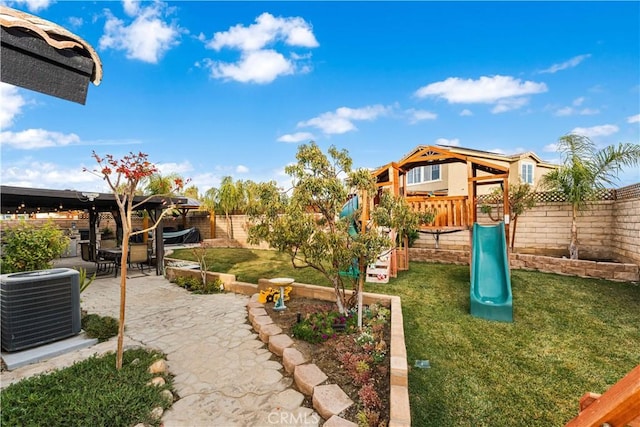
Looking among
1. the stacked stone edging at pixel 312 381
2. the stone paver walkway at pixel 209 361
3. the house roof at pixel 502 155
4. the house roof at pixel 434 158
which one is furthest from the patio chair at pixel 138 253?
the house roof at pixel 502 155

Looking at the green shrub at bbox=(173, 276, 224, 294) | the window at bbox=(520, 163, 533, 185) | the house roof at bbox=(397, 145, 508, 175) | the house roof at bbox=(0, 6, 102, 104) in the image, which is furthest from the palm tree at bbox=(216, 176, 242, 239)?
the window at bbox=(520, 163, 533, 185)

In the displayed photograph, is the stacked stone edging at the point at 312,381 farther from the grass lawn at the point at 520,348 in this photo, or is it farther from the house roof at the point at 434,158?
the house roof at the point at 434,158

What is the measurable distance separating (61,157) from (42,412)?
213 inches

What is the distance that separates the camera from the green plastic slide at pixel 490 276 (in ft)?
16.0

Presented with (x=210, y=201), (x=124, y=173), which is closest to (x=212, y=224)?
(x=210, y=201)

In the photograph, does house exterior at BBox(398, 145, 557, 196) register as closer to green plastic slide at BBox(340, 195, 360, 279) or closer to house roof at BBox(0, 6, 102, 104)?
green plastic slide at BBox(340, 195, 360, 279)

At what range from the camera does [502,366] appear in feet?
11.3

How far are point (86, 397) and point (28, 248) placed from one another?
347cm

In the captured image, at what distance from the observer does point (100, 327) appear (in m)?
4.43

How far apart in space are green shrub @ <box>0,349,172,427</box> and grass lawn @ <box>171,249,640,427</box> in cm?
257

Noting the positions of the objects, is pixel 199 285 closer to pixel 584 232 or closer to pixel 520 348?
pixel 520 348

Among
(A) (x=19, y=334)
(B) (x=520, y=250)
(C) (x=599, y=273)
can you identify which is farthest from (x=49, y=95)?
(B) (x=520, y=250)

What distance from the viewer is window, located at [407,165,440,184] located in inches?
829

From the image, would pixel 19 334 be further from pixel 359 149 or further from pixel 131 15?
pixel 131 15
